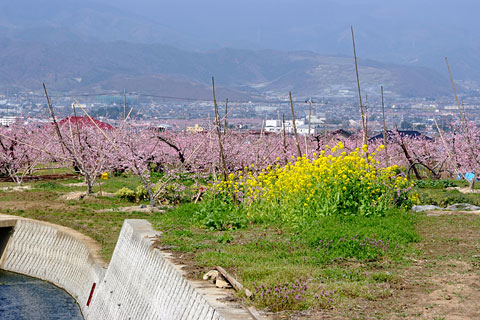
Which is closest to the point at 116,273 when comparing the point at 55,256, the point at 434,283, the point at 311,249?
the point at 311,249

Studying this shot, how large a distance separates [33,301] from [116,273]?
15.8 ft

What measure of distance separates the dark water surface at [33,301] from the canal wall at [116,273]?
0.33 meters

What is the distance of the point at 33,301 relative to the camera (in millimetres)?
20016

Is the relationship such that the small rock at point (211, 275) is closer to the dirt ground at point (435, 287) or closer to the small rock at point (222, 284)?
the small rock at point (222, 284)

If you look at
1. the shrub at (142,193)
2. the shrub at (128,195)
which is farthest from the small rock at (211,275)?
the shrub at (128,195)

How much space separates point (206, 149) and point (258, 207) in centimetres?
2276

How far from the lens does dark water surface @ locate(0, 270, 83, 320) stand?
18.5m

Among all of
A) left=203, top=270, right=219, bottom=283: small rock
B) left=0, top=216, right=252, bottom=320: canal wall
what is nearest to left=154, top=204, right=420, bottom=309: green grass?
left=203, top=270, right=219, bottom=283: small rock

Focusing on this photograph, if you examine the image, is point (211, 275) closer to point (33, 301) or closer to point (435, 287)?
point (435, 287)

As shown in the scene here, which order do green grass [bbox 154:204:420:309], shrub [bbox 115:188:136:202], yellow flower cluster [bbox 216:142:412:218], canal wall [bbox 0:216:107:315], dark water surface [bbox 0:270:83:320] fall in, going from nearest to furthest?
green grass [bbox 154:204:420:309] < yellow flower cluster [bbox 216:142:412:218] < dark water surface [bbox 0:270:83:320] < canal wall [bbox 0:216:107:315] < shrub [bbox 115:188:136:202]

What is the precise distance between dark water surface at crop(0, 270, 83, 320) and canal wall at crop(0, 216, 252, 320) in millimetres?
334

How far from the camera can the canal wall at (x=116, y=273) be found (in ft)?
34.8

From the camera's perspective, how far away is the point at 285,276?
1042cm

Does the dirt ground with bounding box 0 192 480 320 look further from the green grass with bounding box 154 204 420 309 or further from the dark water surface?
the dark water surface
